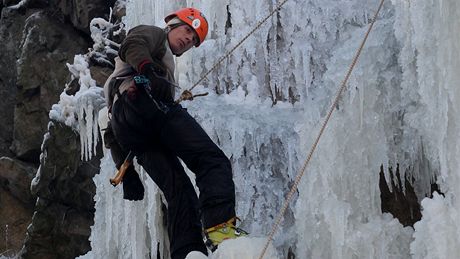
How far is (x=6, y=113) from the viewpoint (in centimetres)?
1132

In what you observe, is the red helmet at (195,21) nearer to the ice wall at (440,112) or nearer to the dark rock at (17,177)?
the ice wall at (440,112)

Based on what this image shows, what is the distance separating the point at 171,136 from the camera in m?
2.74

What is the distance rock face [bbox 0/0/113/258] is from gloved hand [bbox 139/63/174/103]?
6035 millimetres

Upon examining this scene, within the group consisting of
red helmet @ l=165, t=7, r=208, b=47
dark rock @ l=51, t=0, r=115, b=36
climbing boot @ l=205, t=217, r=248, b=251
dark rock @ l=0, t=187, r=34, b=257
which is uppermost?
dark rock @ l=51, t=0, r=115, b=36

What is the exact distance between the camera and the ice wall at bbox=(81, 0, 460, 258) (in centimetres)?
254

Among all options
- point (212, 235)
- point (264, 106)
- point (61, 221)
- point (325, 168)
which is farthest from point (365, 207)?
point (61, 221)

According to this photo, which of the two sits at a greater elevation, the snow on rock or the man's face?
the man's face

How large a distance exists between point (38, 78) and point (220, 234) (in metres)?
8.42

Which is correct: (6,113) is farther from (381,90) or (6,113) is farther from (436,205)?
(436,205)

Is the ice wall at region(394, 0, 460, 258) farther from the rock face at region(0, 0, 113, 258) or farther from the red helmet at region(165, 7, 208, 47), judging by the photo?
the rock face at region(0, 0, 113, 258)

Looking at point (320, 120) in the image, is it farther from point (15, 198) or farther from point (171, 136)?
point (15, 198)

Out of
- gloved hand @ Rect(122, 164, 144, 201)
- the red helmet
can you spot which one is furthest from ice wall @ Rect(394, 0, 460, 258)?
gloved hand @ Rect(122, 164, 144, 201)

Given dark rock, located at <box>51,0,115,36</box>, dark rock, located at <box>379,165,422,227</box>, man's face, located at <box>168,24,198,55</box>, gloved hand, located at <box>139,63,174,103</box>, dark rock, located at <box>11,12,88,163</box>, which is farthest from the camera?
dark rock, located at <box>11,12,88,163</box>

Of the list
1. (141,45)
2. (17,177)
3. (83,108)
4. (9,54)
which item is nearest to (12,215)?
(17,177)
